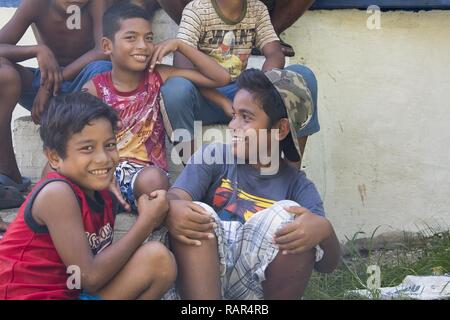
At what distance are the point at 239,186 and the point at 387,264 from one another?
1224 millimetres

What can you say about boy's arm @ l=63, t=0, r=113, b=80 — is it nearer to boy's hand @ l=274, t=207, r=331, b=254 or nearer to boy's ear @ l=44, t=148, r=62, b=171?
boy's ear @ l=44, t=148, r=62, b=171

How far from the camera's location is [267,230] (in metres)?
3.09

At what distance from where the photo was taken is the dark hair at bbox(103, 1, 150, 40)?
3898mm

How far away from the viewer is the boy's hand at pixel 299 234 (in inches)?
120

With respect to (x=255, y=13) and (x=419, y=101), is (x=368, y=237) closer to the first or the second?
(x=419, y=101)

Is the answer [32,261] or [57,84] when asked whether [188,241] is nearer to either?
[32,261]

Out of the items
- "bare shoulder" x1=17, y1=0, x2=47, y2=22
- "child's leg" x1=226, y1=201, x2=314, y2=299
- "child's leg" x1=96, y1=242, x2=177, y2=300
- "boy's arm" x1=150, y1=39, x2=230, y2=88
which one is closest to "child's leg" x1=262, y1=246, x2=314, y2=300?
"child's leg" x1=226, y1=201, x2=314, y2=299

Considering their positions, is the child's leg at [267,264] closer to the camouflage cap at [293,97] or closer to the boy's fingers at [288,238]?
the boy's fingers at [288,238]

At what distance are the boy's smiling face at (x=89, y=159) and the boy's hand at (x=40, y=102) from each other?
0.94 metres

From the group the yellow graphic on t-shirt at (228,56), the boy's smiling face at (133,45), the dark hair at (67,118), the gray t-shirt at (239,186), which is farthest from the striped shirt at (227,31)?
the dark hair at (67,118)

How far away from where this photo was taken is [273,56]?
4.11m

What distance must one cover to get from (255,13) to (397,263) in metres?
1.46
